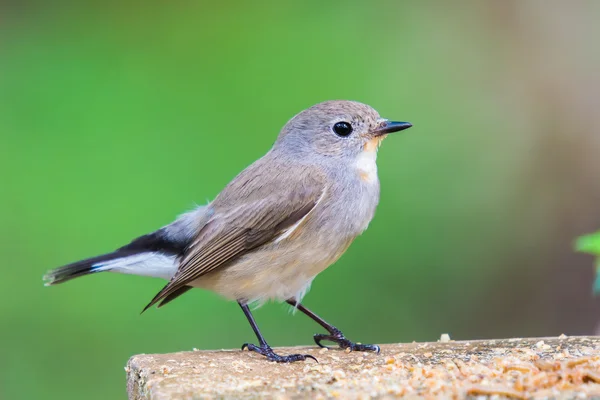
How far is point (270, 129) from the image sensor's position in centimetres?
725

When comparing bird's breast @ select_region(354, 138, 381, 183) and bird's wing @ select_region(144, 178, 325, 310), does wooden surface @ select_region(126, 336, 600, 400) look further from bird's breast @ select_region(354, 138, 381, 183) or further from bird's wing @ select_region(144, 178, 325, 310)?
bird's breast @ select_region(354, 138, 381, 183)

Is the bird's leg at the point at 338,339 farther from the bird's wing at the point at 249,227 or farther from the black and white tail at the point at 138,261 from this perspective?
the black and white tail at the point at 138,261

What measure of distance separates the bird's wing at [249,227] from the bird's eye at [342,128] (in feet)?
1.40

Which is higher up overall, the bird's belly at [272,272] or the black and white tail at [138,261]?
the black and white tail at [138,261]

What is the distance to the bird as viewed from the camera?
4453 millimetres

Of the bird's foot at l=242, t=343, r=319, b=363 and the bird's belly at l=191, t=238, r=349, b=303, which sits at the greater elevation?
the bird's belly at l=191, t=238, r=349, b=303

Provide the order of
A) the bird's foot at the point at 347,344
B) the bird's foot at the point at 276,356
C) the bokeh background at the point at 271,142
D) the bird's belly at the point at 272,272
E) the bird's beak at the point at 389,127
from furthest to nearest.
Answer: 1. the bokeh background at the point at 271,142
2. the bird's beak at the point at 389,127
3. the bird's belly at the point at 272,272
4. the bird's foot at the point at 347,344
5. the bird's foot at the point at 276,356

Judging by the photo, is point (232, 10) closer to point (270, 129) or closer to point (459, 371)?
point (270, 129)

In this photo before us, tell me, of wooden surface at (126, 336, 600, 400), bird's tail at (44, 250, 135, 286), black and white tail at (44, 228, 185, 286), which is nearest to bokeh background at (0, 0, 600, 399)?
black and white tail at (44, 228, 185, 286)

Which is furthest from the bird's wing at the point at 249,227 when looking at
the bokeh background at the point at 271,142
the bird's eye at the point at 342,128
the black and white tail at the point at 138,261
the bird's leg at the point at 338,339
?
the bokeh background at the point at 271,142

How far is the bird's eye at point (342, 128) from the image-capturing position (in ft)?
15.9

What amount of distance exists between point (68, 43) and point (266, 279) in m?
4.47

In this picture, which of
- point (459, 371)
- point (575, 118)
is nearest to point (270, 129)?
point (575, 118)

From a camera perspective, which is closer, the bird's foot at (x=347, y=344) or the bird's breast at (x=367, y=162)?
the bird's foot at (x=347, y=344)
